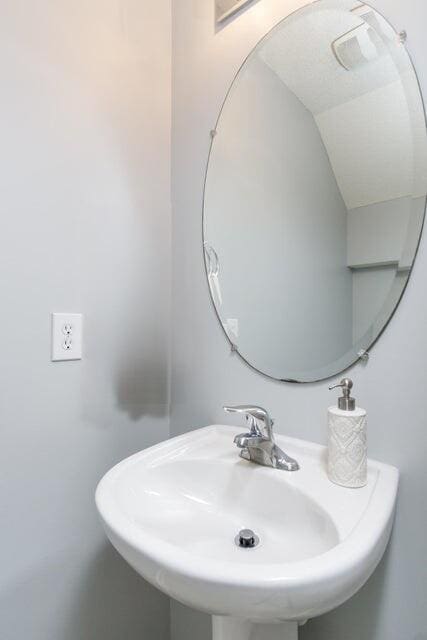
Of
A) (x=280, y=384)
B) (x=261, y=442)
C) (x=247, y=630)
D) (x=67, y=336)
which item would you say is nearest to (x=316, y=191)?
(x=280, y=384)

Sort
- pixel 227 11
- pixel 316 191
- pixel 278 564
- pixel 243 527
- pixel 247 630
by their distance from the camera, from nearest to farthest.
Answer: pixel 278 564 < pixel 247 630 < pixel 243 527 < pixel 316 191 < pixel 227 11

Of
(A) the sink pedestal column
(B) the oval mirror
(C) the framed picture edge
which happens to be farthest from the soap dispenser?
(C) the framed picture edge

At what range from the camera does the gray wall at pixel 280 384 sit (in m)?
0.65

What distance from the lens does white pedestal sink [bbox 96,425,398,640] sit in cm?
41

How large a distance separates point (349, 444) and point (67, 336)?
697 mm

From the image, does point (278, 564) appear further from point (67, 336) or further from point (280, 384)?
point (67, 336)

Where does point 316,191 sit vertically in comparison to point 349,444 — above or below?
above

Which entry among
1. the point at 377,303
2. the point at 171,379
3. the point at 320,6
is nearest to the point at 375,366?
the point at 377,303

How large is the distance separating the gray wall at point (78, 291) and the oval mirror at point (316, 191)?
26 cm

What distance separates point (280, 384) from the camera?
855 mm

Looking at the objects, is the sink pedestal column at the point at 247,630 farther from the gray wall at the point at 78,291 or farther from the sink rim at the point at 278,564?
the gray wall at the point at 78,291

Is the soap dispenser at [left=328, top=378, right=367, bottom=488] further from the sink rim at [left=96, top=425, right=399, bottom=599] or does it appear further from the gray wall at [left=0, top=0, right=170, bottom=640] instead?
the gray wall at [left=0, top=0, right=170, bottom=640]

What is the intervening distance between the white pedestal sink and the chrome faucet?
22 millimetres

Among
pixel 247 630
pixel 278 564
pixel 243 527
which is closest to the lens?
pixel 278 564
